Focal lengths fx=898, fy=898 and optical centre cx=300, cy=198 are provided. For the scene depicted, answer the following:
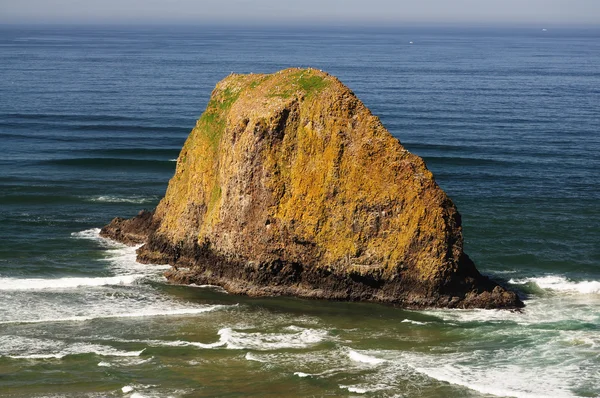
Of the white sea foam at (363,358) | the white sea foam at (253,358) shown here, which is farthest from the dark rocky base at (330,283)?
the white sea foam at (253,358)

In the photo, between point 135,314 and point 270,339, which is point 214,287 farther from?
point 270,339

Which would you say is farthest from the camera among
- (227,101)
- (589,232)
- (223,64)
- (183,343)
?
(223,64)

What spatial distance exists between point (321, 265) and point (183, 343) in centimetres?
636

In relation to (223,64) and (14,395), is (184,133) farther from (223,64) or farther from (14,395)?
(223,64)

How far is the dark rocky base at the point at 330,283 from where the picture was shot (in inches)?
1256

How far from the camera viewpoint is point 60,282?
35.1m

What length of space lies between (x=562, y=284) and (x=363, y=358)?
11368mm

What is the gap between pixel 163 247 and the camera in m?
37.2

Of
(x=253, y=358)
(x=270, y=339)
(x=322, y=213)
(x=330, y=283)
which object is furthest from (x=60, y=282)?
(x=253, y=358)

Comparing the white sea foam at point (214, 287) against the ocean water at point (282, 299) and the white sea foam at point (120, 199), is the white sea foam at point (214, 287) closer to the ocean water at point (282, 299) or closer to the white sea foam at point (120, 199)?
the ocean water at point (282, 299)

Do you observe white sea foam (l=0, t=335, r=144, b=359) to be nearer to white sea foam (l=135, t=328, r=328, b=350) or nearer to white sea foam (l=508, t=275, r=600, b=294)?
white sea foam (l=135, t=328, r=328, b=350)

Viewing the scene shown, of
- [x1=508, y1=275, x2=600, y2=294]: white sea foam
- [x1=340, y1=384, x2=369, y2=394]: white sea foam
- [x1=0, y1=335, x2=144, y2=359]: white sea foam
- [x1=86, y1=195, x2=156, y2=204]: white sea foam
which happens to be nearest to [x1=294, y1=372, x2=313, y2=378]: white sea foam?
[x1=340, y1=384, x2=369, y2=394]: white sea foam

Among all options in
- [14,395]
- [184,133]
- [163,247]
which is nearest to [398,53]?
[184,133]

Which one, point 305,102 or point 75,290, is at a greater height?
point 305,102
